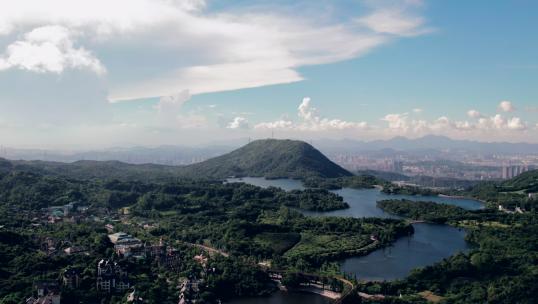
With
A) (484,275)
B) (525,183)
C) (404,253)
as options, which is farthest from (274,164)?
(484,275)

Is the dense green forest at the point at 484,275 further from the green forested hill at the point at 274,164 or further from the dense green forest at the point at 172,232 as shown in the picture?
the green forested hill at the point at 274,164

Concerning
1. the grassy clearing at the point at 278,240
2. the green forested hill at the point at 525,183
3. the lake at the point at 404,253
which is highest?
the green forested hill at the point at 525,183

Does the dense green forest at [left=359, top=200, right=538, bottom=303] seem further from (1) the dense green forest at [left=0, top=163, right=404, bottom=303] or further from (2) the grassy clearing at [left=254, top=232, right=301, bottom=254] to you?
(2) the grassy clearing at [left=254, top=232, right=301, bottom=254]

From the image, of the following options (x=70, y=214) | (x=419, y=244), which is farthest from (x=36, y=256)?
(x=419, y=244)

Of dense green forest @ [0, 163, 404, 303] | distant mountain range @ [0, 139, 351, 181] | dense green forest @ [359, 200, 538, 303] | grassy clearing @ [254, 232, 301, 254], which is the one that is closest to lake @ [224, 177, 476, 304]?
dense green forest @ [0, 163, 404, 303]

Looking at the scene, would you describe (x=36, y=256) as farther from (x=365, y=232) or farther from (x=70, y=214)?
(x=365, y=232)

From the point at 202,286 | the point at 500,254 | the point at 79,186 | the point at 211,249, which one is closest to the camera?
the point at 202,286

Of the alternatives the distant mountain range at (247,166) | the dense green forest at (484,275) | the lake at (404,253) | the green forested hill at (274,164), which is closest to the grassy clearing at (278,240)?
the lake at (404,253)

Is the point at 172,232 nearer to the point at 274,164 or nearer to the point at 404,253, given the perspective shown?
the point at 404,253
